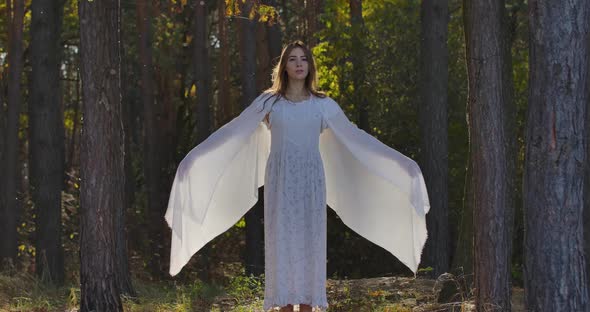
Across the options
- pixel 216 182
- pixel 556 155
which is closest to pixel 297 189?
pixel 216 182

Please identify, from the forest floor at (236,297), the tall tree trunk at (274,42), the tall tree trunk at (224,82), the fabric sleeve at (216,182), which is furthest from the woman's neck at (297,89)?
the tall tree trunk at (224,82)

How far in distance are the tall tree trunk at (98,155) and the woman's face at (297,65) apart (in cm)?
203

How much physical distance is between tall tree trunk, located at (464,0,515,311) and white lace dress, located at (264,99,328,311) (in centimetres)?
119

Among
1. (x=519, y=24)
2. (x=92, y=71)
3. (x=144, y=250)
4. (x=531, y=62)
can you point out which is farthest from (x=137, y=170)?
(x=531, y=62)

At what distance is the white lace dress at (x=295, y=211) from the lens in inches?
321

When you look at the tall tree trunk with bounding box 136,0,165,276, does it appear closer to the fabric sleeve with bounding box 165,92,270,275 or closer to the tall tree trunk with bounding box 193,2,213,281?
the tall tree trunk with bounding box 193,2,213,281

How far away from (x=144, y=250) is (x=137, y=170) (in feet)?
32.3

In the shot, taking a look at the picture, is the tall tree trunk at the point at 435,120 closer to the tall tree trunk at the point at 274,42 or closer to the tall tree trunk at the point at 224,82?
the tall tree trunk at the point at 274,42

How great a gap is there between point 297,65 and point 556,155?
1960 millimetres

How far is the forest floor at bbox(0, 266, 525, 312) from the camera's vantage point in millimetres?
10266

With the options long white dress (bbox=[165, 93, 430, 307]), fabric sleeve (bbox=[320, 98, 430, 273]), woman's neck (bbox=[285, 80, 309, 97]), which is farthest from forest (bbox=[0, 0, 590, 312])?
woman's neck (bbox=[285, 80, 309, 97])

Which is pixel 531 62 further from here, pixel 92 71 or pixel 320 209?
pixel 92 71

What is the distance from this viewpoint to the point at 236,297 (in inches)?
453

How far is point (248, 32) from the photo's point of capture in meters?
20.5
